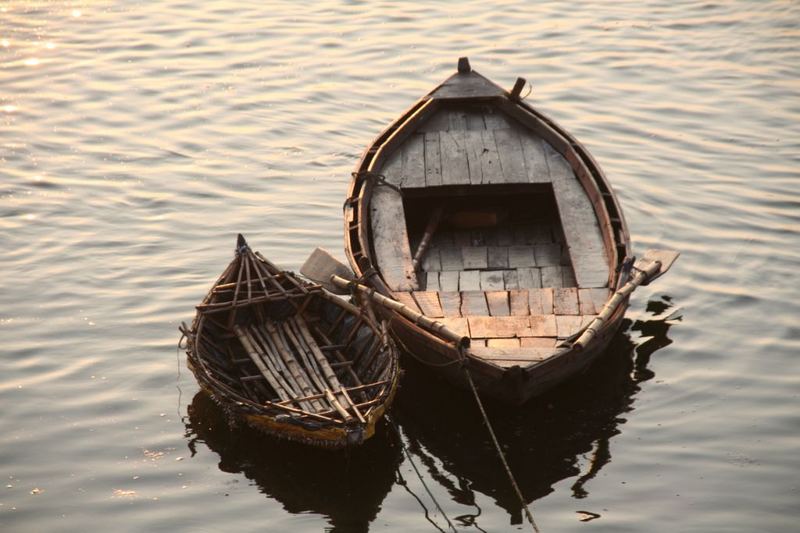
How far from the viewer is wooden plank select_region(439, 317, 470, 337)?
32.4ft

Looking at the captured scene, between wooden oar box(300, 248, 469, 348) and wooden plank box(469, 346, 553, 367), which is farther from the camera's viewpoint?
wooden oar box(300, 248, 469, 348)

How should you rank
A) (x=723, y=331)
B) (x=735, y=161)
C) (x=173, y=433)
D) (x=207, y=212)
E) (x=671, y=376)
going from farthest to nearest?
(x=735, y=161) < (x=207, y=212) < (x=723, y=331) < (x=671, y=376) < (x=173, y=433)

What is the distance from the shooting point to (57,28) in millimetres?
20734

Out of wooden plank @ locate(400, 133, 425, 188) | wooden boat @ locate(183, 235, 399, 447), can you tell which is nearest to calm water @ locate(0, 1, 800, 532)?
wooden boat @ locate(183, 235, 399, 447)

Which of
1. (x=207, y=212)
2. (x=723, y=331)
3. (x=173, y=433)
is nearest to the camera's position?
(x=173, y=433)

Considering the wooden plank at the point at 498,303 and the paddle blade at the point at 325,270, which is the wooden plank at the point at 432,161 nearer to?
the paddle blade at the point at 325,270

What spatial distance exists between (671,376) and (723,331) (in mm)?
1109

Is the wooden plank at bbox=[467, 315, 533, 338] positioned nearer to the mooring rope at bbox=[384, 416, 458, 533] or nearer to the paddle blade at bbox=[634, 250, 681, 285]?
the mooring rope at bbox=[384, 416, 458, 533]

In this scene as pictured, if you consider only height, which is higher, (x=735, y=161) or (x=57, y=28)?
(x=57, y=28)

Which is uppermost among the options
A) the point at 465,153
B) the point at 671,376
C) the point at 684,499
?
the point at 465,153

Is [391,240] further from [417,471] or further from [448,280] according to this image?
[417,471]

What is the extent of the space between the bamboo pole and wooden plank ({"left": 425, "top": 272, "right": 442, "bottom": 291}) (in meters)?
0.91

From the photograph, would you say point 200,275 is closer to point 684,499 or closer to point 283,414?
point 283,414

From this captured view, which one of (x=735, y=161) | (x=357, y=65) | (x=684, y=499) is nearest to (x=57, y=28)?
(x=357, y=65)
